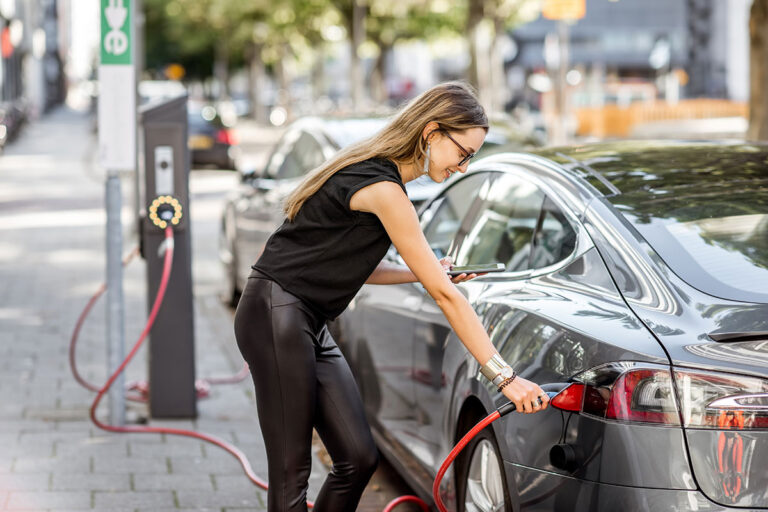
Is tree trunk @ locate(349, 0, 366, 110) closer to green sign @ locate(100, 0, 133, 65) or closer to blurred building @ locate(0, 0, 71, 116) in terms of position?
blurred building @ locate(0, 0, 71, 116)

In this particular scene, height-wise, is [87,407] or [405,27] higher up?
[405,27]

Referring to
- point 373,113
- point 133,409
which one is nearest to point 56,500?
point 133,409

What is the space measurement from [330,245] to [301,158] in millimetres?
5711

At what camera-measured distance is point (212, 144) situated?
84.2ft

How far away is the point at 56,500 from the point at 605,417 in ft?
9.05

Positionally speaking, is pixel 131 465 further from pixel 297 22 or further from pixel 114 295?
pixel 297 22

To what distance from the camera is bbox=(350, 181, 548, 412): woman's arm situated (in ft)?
9.94

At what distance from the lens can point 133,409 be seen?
21.2 ft

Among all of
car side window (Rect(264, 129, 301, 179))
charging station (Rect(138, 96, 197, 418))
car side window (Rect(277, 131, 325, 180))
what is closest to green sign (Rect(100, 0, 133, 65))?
charging station (Rect(138, 96, 197, 418))

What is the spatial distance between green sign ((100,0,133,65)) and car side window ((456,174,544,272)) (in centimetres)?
222

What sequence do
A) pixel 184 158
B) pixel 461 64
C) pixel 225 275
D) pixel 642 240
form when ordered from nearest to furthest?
pixel 642 240, pixel 184 158, pixel 225 275, pixel 461 64

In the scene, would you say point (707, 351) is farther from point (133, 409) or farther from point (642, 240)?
point (133, 409)

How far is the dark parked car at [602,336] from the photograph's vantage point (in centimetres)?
279

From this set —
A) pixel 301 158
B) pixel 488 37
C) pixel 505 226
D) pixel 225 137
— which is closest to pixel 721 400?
pixel 505 226
